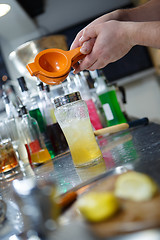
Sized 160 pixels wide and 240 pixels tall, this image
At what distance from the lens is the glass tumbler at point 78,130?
2.52ft

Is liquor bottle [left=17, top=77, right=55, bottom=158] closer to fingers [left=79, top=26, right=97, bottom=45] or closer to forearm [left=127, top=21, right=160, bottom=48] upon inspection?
fingers [left=79, top=26, right=97, bottom=45]

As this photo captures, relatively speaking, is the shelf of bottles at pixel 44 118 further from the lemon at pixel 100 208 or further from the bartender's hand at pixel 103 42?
the lemon at pixel 100 208

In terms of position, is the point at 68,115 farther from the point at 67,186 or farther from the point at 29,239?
the point at 29,239

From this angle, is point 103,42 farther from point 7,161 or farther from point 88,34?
point 7,161

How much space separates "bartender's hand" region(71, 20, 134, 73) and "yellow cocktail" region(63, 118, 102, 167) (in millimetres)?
266

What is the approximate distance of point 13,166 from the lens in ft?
3.71

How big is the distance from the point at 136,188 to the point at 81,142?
40 centimetres

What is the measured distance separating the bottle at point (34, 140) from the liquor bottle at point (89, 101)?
0.29 m

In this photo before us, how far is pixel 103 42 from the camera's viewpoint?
917 millimetres

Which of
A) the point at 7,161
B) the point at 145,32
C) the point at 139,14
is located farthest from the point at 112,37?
the point at 7,161

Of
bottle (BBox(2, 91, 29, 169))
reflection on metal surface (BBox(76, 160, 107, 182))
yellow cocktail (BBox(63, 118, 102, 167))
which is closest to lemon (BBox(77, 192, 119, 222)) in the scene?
reflection on metal surface (BBox(76, 160, 107, 182))

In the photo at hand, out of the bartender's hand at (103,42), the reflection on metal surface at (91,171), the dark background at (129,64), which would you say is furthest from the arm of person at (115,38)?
the dark background at (129,64)

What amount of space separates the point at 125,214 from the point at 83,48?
659mm

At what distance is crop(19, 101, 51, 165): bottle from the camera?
44.3 inches
